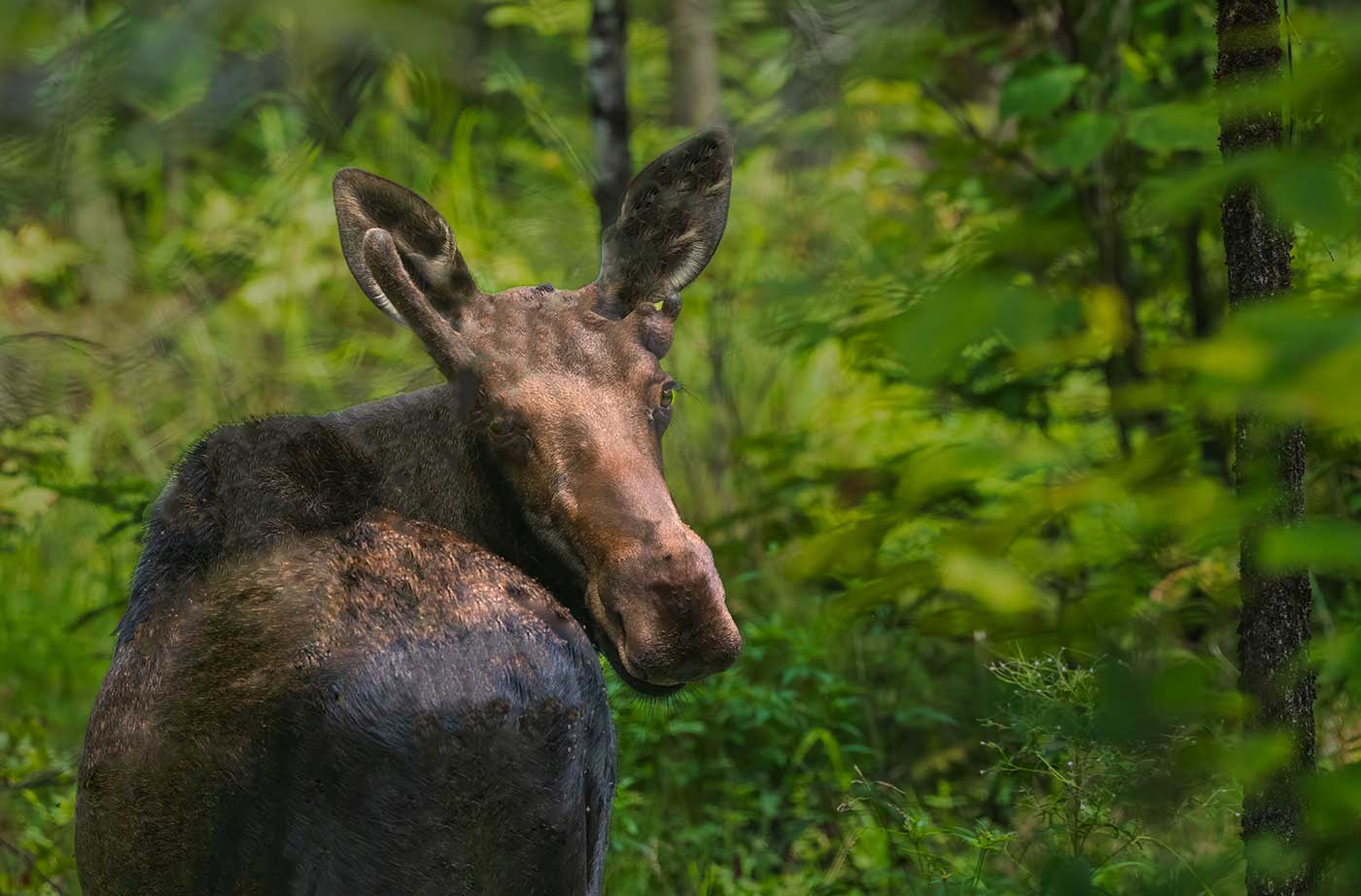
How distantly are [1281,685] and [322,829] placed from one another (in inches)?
74.1

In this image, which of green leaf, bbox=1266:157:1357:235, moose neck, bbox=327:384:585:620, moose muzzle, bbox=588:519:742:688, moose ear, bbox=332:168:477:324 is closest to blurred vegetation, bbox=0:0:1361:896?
green leaf, bbox=1266:157:1357:235

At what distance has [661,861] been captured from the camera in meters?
5.23

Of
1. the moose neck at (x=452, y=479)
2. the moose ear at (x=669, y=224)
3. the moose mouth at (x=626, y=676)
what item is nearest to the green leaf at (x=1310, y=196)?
the moose mouth at (x=626, y=676)

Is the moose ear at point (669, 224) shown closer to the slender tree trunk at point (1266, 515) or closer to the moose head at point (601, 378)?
the moose head at point (601, 378)

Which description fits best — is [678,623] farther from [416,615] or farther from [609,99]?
[609,99]

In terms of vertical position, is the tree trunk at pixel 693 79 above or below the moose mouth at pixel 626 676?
above

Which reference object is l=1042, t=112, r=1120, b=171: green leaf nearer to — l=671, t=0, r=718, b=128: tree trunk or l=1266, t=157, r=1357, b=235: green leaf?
l=1266, t=157, r=1357, b=235: green leaf

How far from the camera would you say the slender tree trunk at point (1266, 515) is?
3.00 metres

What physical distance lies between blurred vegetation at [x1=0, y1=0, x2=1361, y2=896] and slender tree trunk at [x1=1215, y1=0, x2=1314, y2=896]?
12 cm

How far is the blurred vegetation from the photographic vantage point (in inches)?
86.8

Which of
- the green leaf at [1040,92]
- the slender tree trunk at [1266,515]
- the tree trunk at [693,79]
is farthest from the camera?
the tree trunk at [693,79]

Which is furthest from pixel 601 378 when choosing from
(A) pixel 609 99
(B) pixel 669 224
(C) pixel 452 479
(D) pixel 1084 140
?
(A) pixel 609 99

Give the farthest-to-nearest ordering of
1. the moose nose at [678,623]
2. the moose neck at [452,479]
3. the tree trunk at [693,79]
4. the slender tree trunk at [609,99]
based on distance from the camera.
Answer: the tree trunk at [693,79] → the slender tree trunk at [609,99] → the moose neck at [452,479] → the moose nose at [678,623]

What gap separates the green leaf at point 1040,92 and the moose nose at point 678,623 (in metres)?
2.83
